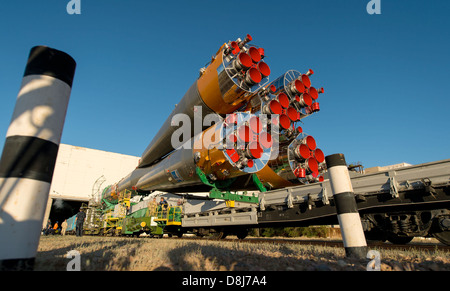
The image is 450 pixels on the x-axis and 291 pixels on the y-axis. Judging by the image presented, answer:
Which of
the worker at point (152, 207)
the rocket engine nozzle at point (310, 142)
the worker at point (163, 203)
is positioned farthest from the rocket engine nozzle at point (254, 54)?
the worker at point (152, 207)

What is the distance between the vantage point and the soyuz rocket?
8.09 metres

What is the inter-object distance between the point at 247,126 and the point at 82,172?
90.9ft

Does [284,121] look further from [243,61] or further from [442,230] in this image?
[442,230]

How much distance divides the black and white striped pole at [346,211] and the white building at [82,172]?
2642cm

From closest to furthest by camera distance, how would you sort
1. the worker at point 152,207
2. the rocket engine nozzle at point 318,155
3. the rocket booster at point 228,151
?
the rocket booster at point 228,151, the rocket engine nozzle at point 318,155, the worker at point 152,207

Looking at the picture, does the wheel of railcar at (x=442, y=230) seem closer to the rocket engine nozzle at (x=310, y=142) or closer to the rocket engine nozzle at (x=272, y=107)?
the rocket engine nozzle at (x=310, y=142)

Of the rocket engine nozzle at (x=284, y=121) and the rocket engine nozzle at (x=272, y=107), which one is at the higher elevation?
the rocket engine nozzle at (x=272, y=107)

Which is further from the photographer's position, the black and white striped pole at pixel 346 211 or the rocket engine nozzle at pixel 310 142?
the rocket engine nozzle at pixel 310 142

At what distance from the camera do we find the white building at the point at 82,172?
2709 centimetres

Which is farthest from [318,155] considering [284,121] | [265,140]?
[265,140]

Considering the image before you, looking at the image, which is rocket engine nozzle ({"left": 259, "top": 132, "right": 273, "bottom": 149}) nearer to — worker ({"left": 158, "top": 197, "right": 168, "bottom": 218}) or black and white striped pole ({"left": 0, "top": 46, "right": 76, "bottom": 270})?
black and white striped pole ({"left": 0, "top": 46, "right": 76, "bottom": 270})
